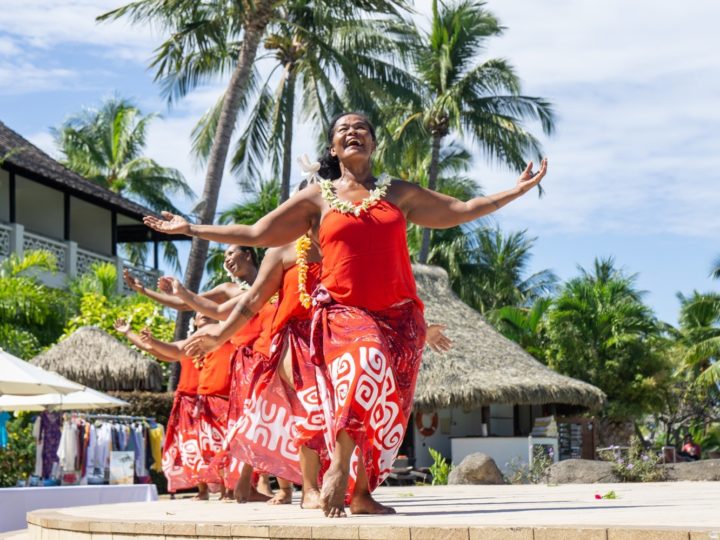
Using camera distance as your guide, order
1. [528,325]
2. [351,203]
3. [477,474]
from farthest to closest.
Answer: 1. [528,325]
2. [477,474]
3. [351,203]

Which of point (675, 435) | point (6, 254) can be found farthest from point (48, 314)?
point (675, 435)

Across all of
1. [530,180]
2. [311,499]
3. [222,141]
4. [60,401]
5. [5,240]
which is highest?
[222,141]

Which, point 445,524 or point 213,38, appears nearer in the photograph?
point 445,524

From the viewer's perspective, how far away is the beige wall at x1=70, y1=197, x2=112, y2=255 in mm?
33156

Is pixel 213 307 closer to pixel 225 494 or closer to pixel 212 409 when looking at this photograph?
pixel 212 409

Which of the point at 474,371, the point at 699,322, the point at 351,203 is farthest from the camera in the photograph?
the point at 699,322

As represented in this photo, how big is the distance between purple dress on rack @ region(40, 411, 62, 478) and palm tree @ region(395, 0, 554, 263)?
1504 cm

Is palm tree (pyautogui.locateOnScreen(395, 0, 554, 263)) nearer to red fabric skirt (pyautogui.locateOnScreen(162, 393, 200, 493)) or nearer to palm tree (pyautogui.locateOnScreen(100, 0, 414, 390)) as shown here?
palm tree (pyautogui.locateOnScreen(100, 0, 414, 390))

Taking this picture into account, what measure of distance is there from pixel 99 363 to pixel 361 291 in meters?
17.0

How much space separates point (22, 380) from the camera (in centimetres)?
1152

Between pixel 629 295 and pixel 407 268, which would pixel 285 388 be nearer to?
pixel 407 268

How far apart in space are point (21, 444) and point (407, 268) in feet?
45.8

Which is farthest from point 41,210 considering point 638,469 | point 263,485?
point 263,485

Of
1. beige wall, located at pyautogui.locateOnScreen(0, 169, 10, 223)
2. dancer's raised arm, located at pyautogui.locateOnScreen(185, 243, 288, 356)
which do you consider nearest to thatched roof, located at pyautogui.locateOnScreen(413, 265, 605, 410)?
beige wall, located at pyautogui.locateOnScreen(0, 169, 10, 223)
